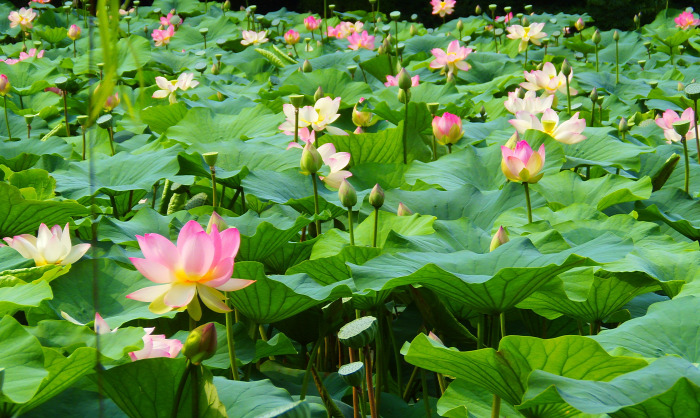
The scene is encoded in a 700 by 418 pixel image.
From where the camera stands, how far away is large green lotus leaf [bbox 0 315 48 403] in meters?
0.75

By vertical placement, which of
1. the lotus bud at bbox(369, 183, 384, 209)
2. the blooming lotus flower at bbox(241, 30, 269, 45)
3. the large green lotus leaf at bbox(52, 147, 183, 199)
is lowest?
the blooming lotus flower at bbox(241, 30, 269, 45)

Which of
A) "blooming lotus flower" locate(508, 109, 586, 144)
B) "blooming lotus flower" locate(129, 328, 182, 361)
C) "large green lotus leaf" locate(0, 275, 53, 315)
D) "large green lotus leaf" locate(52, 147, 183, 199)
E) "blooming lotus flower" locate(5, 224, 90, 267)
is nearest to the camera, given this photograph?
"blooming lotus flower" locate(129, 328, 182, 361)

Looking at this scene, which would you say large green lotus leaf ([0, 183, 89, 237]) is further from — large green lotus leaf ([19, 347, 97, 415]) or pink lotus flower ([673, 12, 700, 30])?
pink lotus flower ([673, 12, 700, 30])

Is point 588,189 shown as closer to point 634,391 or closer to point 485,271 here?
point 485,271

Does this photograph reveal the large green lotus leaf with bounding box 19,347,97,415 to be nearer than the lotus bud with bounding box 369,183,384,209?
Yes

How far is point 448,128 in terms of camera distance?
176 centimetres

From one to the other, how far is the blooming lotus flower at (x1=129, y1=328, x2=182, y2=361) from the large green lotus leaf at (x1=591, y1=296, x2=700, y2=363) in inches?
19.8

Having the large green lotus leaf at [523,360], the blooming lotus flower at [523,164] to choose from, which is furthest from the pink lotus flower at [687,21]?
the large green lotus leaf at [523,360]

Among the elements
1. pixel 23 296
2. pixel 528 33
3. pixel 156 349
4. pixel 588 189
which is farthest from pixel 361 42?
pixel 156 349

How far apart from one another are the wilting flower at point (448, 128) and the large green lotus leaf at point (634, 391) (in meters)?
1.10

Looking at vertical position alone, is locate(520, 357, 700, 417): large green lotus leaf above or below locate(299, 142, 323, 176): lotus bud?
above

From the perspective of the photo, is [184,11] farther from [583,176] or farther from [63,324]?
[63,324]

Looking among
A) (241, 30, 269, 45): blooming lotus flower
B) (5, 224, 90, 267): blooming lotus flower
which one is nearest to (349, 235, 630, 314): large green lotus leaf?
(5, 224, 90, 267): blooming lotus flower

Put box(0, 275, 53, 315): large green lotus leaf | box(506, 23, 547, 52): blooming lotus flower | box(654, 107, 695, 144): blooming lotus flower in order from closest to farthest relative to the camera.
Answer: box(0, 275, 53, 315): large green lotus leaf, box(654, 107, 695, 144): blooming lotus flower, box(506, 23, 547, 52): blooming lotus flower
